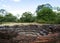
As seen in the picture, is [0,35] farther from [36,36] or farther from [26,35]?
[36,36]

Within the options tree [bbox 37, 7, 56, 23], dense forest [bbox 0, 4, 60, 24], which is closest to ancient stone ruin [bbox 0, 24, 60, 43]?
dense forest [bbox 0, 4, 60, 24]

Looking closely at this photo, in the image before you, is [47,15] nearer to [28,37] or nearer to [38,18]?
[38,18]

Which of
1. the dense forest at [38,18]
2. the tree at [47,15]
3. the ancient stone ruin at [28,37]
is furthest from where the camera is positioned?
the tree at [47,15]

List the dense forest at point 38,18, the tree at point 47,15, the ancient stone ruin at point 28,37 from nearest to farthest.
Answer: the ancient stone ruin at point 28,37
the dense forest at point 38,18
the tree at point 47,15

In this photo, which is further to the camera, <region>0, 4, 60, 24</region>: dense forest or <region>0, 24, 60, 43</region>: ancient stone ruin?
<region>0, 4, 60, 24</region>: dense forest

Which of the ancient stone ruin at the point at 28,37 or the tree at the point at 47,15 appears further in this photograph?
the tree at the point at 47,15

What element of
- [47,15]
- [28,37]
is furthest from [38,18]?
[28,37]

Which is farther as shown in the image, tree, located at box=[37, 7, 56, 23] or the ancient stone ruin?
tree, located at box=[37, 7, 56, 23]

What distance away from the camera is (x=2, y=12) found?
1175 centimetres

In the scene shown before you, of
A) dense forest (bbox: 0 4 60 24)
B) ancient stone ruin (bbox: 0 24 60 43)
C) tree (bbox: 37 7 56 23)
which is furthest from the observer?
tree (bbox: 37 7 56 23)

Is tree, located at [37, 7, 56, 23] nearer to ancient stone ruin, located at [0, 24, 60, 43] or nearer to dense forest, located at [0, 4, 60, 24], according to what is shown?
dense forest, located at [0, 4, 60, 24]

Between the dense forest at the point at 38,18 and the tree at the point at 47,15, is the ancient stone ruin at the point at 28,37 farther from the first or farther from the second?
the tree at the point at 47,15

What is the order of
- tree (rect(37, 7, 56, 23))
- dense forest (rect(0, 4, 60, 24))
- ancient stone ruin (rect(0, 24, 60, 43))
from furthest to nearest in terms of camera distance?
1. tree (rect(37, 7, 56, 23))
2. dense forest (rect(0, 4, 60, 24))
3. ancient stone ruin (rect(0, 24, 60, 43))

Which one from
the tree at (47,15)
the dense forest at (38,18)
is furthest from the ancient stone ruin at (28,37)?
the tree at (47,15)
